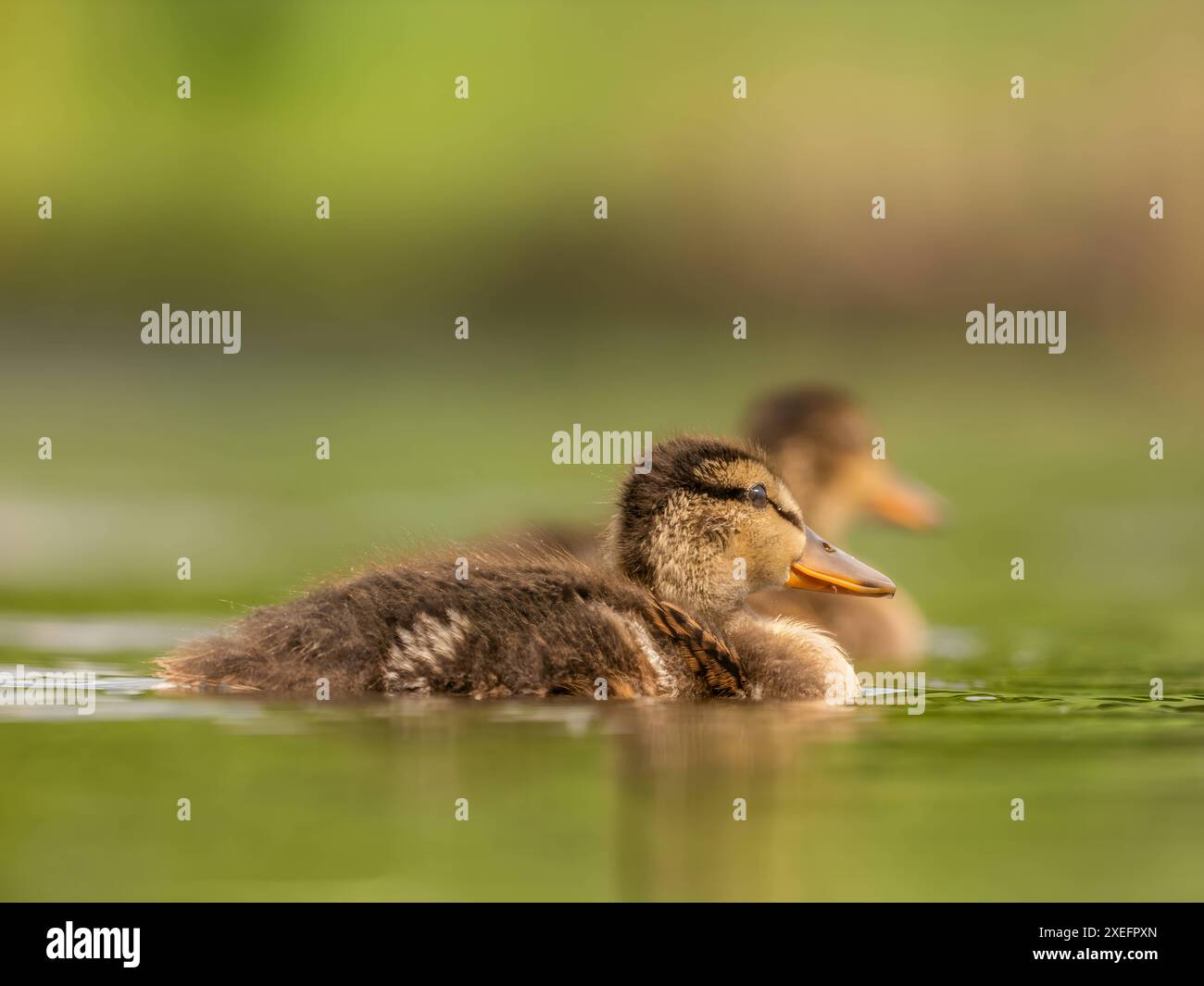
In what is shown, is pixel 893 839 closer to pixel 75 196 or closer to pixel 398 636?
pixel 398 636

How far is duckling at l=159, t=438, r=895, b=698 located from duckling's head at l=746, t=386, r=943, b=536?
8.24 ft

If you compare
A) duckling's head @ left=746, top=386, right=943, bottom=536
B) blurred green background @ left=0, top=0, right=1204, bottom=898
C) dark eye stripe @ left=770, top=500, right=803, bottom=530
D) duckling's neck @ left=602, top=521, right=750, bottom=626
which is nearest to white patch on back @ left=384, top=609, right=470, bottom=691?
duckling's neck @ left=602, top=521, right=750, bottom=626

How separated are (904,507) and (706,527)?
3375 millimetres

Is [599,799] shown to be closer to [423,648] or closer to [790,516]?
[423,648]

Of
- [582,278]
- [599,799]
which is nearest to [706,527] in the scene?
[599,799]

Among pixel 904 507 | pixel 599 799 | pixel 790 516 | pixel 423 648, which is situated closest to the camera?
pixel 599 799

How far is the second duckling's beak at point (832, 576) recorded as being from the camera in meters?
8.73

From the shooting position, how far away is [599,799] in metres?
6.54

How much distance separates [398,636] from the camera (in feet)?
25.4

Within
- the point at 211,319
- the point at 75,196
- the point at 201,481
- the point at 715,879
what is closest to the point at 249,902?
the point at 715,879

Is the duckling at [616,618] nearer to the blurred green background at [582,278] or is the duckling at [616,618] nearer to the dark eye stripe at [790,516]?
the dark eye stripe at [790,516]

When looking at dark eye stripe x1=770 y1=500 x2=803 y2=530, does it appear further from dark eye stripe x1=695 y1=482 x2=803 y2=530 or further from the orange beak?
the orange beak

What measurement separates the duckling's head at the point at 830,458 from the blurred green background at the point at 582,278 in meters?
0.57

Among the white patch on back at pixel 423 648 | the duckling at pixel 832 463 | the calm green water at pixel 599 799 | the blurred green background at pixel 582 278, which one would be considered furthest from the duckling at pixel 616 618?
the duckling at pixel 832 463
